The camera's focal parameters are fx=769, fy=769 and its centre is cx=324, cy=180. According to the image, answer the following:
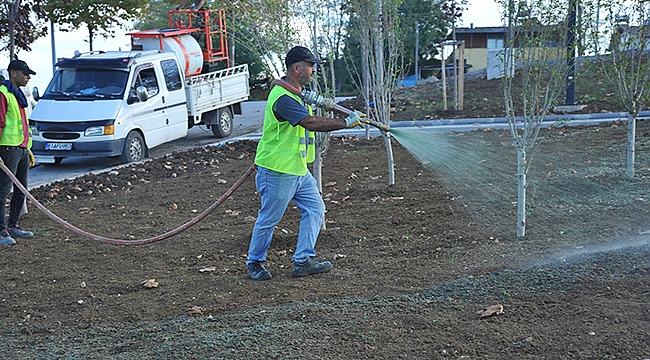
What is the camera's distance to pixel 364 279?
5.89 meters

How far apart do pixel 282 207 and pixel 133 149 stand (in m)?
8.76

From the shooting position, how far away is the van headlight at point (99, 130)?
1361 cm

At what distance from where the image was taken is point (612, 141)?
11398 mm

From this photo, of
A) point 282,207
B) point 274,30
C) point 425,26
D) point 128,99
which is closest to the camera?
point 282,207

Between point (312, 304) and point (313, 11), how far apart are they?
13.5 ft

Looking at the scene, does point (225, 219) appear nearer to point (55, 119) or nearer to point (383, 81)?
point (383, 81)

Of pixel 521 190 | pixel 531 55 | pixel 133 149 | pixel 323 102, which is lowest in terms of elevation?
pixel 133 149

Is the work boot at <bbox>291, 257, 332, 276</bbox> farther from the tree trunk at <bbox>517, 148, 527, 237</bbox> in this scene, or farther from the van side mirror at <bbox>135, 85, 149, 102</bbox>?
the van side mirror at <bbox>135, 85, 149, 102</bbox>

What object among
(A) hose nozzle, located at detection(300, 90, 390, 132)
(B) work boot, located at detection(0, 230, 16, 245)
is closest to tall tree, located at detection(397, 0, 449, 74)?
(B) work boot, located at detection(0, 230, 16, 245)

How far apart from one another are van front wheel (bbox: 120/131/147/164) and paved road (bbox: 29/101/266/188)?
0.25m

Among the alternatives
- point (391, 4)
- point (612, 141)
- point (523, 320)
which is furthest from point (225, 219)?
point (612, 141)

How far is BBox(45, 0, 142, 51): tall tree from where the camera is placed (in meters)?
22.9

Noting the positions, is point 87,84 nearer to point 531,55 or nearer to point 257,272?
point 257,272

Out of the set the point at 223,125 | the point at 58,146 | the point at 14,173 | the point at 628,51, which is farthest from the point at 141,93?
the point at 628,51
